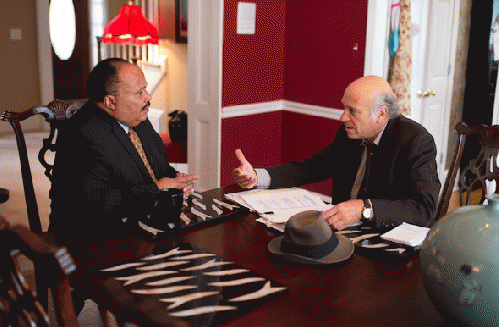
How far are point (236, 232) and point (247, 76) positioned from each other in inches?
105

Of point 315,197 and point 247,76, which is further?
point 247,76

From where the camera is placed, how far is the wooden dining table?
1.13 metres

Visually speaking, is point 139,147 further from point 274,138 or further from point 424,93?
point 424,93

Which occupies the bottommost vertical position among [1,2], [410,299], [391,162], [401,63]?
[410,299]

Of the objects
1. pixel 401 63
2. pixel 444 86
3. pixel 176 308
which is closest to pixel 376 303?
pixel 176 308

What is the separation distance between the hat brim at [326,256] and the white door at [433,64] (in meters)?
2.98

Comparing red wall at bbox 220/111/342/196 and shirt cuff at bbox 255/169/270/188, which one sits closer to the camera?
shirt cuff at bbox 255/169/270/188

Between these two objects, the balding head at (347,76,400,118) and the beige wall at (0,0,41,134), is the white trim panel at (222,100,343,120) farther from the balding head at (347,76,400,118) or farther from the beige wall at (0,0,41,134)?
the beige wall at (0,0,41,134)

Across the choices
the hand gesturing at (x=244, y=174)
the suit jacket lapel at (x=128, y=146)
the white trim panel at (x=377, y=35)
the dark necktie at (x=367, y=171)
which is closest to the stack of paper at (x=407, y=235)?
the dark necktie at (x=367, y=171)

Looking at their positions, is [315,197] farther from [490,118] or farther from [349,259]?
[490,118]

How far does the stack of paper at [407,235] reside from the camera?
1.51 metres

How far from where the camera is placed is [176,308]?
114 centimetres

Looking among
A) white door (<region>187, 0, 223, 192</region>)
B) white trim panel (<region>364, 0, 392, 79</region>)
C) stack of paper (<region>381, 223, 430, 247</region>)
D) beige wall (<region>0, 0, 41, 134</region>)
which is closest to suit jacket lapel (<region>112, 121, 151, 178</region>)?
stack of paper (<region>381, 223, 430, 247</region>)

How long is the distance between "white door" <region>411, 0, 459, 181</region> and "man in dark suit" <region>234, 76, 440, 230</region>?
2.31 metres
